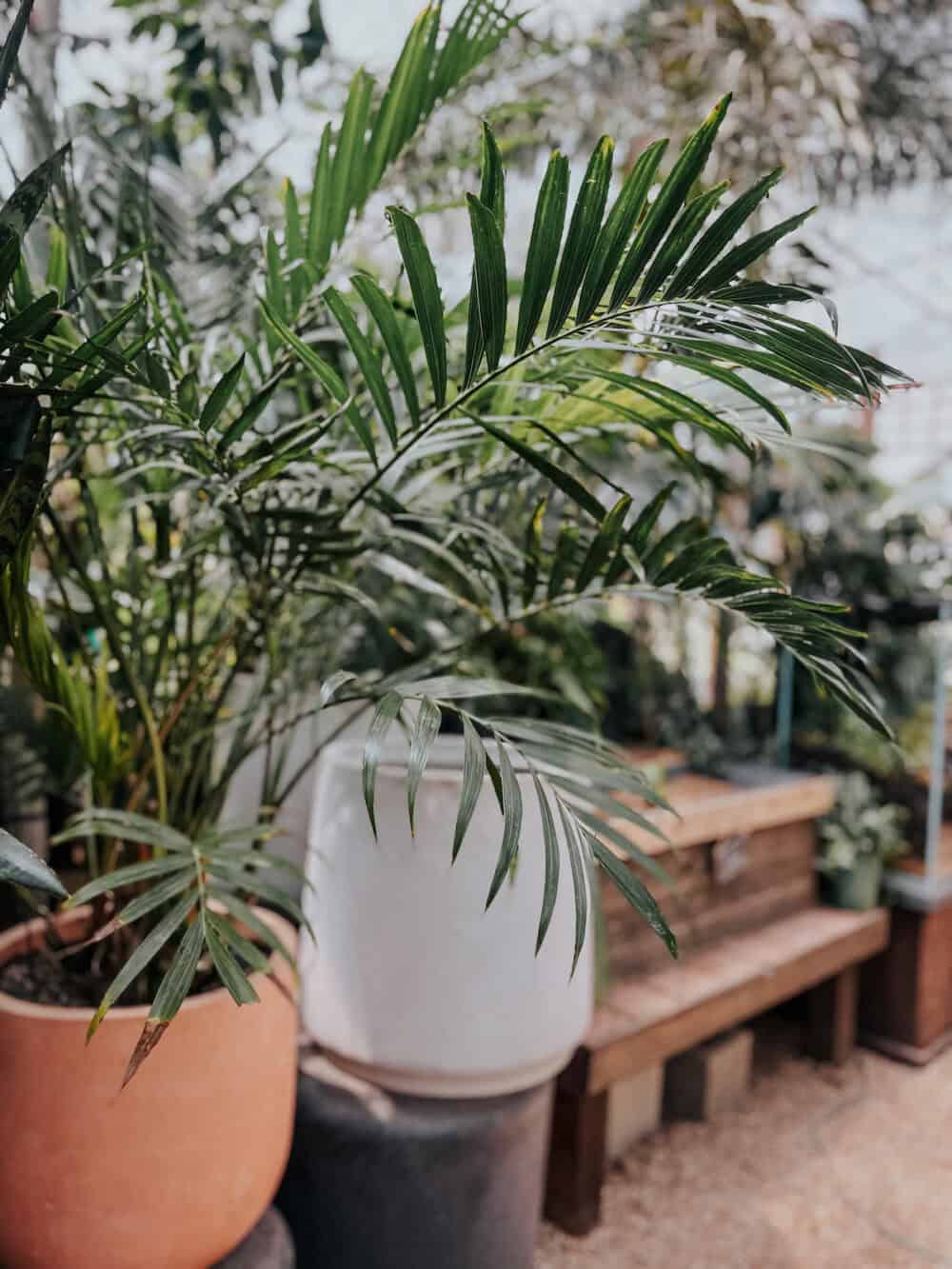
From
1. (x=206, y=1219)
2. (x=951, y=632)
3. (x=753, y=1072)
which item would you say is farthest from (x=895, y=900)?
(x=206, y=1219)

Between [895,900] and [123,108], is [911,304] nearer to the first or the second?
[895,900]

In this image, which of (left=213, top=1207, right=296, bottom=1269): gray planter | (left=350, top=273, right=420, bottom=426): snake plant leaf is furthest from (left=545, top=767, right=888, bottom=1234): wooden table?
(left=350, top=273, right=420, bottom=426): snake plant leaf

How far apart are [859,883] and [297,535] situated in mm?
1823

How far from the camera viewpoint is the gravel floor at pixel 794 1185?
1508mm

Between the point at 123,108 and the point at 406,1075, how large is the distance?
3.94 feet

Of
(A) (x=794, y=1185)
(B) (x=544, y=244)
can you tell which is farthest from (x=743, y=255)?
(A) (x=794, y=1185)

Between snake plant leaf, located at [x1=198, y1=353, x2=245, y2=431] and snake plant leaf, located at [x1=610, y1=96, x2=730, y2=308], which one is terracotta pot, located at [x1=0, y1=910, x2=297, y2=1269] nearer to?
snake plant leaf, located at [x1=198, y1=353, x2=245, y2=431]

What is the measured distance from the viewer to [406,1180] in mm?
1124

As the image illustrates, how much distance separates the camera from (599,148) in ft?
1.86

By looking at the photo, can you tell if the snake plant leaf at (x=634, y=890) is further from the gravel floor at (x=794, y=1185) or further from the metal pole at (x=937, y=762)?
the metal pole at (x=937, y=762)

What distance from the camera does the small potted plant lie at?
7.13 feet

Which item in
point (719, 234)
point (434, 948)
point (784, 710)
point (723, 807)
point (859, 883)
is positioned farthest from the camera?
point (784, 710)

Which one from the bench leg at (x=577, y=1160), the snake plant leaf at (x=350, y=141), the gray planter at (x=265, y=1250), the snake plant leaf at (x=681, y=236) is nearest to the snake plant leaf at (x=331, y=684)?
the snake plant leaf at (x=681, y=236)

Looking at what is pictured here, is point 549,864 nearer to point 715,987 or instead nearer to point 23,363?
point 23,363
